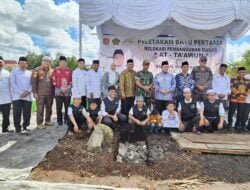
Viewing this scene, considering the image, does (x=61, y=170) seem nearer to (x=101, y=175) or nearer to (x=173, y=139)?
(x=101, y=175)

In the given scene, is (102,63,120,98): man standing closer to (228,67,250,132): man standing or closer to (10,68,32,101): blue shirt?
(10,68,32,101): blue shirt

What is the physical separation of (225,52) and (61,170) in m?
6.19

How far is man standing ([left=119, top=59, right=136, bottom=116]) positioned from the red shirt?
118 cm

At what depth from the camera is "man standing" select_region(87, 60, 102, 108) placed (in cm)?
736

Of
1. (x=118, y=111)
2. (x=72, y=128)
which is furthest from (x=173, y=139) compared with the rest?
(x=72, y=128)

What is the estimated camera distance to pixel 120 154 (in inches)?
231

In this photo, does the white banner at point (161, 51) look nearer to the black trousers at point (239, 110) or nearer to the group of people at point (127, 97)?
the group of people at point (127, 97)

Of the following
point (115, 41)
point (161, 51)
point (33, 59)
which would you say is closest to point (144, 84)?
point (161, 51)

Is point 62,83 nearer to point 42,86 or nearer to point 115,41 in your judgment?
point 42,86

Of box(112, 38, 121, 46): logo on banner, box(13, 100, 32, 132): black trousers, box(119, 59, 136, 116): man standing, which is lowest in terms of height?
box(13, 100, 32, 132): black trousers

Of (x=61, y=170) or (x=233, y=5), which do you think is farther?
(x=233, y=5)

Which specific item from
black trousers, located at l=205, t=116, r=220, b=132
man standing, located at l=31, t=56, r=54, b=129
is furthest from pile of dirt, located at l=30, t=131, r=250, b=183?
man standing, located at l=31, t=56, r=54, b=129

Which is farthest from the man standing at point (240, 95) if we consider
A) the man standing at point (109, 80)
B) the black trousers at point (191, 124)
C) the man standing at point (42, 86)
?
the man standing at point (42, 86)

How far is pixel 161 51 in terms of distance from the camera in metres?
9.14
